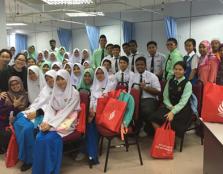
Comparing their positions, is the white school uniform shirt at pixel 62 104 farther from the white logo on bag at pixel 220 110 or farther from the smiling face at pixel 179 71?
the white logo on bag at pixel 220 110

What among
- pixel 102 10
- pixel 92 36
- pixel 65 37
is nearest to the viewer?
pixel 102 10

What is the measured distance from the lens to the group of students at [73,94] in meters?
3.02

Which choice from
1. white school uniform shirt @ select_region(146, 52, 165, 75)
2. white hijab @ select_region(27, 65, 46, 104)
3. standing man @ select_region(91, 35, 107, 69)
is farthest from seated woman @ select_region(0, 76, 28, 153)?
white school uniform shirt @ select_region(146, 52, 165, 75)

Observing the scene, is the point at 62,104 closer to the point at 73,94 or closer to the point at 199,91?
the point at 73,94

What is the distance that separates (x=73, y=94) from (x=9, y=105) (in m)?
1.02

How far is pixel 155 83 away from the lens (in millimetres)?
3883

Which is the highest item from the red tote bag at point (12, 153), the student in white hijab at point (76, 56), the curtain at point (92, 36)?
the curtain at point (92, 36)

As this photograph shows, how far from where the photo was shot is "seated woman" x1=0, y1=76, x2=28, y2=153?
3608 mm

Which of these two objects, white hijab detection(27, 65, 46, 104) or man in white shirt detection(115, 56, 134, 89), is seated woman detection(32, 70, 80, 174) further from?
man in white shirt detection(115, 56, 134, 89)

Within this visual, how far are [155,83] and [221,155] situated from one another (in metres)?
1.85

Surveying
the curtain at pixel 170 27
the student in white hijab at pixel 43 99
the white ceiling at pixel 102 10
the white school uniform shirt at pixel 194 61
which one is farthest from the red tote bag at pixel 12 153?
the curtain at pixel 170 27

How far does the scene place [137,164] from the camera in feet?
10.8

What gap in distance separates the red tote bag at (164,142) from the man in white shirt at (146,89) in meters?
0.39

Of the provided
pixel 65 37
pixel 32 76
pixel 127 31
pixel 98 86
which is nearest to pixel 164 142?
pixel 98 86
